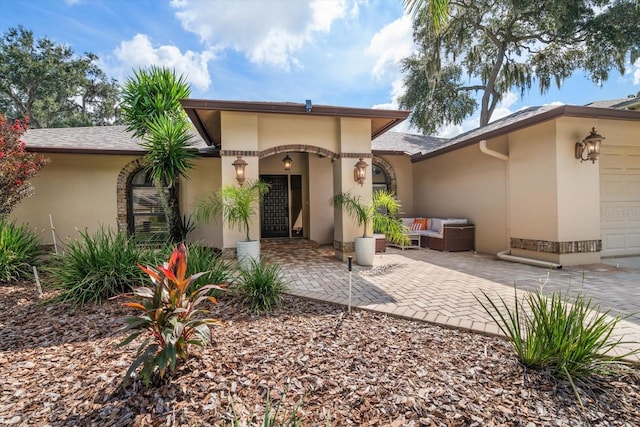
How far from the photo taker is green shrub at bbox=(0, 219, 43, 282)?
5184mm

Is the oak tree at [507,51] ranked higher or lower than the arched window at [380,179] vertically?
higher

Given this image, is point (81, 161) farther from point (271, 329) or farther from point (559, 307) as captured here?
point (559, 307)

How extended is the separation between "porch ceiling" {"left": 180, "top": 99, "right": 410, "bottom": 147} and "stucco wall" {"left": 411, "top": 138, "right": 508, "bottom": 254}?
10.3 ft

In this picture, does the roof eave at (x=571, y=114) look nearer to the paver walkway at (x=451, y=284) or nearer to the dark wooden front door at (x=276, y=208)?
the paver walkway at (x=451, y=284)

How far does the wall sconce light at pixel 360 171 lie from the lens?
7031mm

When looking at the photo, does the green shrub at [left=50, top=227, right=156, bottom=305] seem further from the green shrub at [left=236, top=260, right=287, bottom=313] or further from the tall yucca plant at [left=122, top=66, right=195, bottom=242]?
the tall yucca plant at [left=122, top=66, right=195, bottom=242]

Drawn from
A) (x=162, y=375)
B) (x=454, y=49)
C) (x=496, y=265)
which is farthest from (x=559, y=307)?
(x=454, y=49)

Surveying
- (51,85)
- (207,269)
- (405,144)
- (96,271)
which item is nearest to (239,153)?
(207,269)

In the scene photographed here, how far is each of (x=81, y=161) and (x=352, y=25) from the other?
8864 mm

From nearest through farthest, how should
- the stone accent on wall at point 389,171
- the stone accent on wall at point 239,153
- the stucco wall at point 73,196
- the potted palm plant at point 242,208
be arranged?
the potted palm plant at point 242,208 < the stone accent on wall at point 239,153 < the stucco wall at point 73,196 < the stone accent on wall at point 389,171

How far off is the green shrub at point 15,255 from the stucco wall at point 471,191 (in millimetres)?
10352

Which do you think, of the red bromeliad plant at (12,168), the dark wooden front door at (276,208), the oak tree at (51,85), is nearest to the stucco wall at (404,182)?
the dark wooden front door at (276,208)

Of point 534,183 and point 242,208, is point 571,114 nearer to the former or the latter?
point 534,183

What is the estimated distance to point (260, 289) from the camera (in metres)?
4.01
